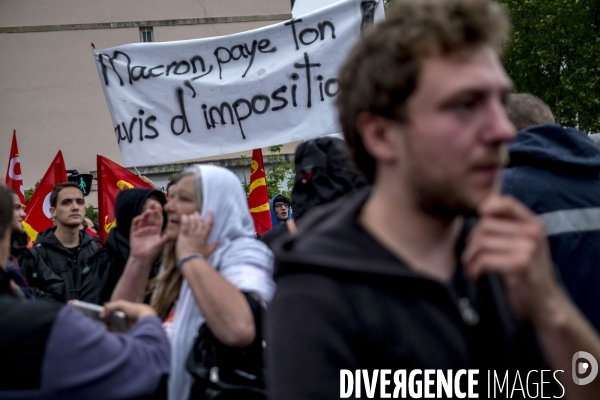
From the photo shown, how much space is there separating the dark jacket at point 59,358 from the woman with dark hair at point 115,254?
183 cm

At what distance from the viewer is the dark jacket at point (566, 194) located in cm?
306

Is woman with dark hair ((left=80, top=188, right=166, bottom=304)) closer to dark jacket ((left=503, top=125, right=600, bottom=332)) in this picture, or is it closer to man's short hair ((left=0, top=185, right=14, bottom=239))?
man's short hair ((left=0, top=185, right=14, bottom=239))

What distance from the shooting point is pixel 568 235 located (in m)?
3.08

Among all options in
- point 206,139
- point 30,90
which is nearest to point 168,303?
point 206,139

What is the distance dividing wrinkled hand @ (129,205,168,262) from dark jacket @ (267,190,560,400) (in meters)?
2.31

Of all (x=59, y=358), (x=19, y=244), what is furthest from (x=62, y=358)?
(x=19, y=244)

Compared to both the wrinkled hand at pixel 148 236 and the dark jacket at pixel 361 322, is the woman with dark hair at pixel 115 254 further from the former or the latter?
the dark jacket at pixel 361 322

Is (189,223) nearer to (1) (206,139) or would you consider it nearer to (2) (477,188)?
(2) (477,188)

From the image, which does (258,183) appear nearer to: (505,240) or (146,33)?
(505,240)

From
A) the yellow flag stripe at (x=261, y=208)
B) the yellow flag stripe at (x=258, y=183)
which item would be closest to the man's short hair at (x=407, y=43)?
the yellow flag stripe at (x=261, y=208)

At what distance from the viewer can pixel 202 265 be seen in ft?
10.5

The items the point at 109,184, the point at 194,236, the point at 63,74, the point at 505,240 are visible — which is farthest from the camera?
the point at 63,74

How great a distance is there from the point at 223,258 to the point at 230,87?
3.69 m

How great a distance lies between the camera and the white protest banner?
673 cm
